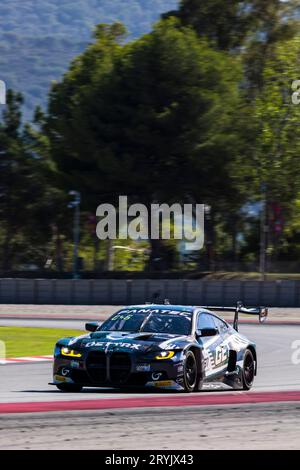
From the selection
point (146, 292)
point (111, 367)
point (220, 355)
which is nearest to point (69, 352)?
point (111, 367)

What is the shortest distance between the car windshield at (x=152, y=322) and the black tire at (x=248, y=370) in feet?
4.49

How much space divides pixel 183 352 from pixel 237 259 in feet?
194

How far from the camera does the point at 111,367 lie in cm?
1333

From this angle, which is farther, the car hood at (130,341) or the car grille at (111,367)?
the car hood at (130,341)

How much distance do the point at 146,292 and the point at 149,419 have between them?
35836mm

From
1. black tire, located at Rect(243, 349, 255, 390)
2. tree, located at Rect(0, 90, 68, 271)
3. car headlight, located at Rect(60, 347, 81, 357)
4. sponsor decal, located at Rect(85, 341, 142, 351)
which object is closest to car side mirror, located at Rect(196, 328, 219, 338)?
sponsor decal, located at Rect(85, 341, 142, 351)

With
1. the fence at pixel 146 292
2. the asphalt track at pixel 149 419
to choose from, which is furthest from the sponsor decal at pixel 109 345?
the fence at pixel 146 292

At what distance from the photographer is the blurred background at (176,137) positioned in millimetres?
53344

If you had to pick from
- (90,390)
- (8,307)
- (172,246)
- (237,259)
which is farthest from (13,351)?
(237,259)

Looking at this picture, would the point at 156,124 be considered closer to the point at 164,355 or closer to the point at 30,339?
the point at 30,339

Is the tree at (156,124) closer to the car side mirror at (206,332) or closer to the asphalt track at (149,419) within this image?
the asphalt track at (149,419)

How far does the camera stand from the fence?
45531mm

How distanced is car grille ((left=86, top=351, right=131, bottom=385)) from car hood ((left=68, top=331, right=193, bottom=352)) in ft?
0.32
